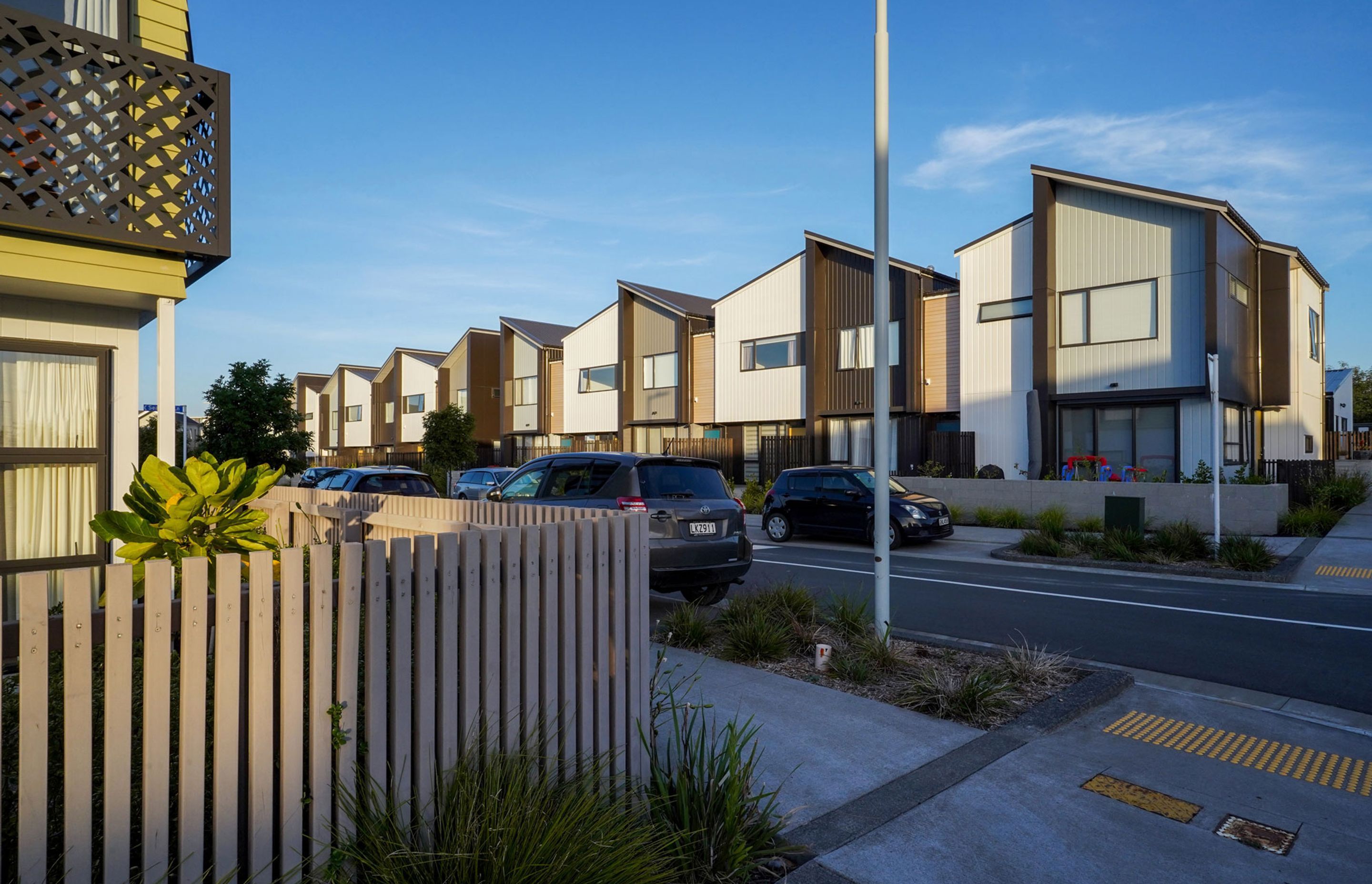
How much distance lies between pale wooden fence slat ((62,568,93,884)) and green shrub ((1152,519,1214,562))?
48.0 ft

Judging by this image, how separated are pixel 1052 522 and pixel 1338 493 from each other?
8.56 metres

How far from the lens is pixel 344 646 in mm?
3057

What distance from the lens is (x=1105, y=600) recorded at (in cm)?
1061

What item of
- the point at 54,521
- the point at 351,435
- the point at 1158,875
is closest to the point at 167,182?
the point at 54,521

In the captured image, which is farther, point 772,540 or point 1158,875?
point 772,540

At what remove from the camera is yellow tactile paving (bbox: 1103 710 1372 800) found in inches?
190

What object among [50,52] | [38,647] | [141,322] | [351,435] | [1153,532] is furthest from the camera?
[351,435]

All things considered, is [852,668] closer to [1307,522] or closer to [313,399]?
[1307,522]

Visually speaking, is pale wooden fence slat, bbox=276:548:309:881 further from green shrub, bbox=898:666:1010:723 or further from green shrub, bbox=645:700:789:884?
green shrub, bbox=898:666:1010:723

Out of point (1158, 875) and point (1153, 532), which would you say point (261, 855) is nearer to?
point (1158, 875)

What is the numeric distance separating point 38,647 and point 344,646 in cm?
89

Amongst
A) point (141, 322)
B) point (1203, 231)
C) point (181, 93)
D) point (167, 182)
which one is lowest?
point (141, 322)

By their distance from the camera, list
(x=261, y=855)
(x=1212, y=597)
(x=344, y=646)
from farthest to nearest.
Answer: (x=1212, y=597)
(x=344, y=646)
(x=261, y=855)

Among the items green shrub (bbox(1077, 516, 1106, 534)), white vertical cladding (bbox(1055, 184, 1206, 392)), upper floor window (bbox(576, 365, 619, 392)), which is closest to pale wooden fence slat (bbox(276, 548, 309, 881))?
green shrub (bbox(1077, 516, 1106, 534))
